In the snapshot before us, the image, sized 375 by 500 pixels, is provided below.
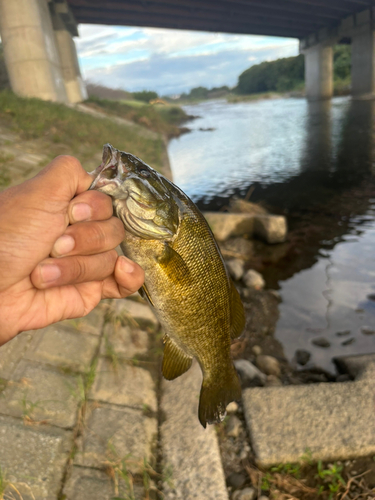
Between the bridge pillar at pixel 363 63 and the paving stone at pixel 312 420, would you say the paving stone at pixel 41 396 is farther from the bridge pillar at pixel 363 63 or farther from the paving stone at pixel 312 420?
the bridge pillar at pixel 363 63

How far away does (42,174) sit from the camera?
1.53 m

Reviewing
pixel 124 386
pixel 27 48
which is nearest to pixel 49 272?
pixel 124 386

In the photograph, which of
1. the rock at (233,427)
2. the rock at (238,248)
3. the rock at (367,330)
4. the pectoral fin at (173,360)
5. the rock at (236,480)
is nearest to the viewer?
the pectoral fin at (173,360)

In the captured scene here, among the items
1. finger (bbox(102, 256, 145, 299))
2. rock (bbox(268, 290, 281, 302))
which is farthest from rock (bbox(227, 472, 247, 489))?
rock (bbox(268, 290, 281, 302))

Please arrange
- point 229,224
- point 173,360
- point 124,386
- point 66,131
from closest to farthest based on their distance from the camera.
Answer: point 173,360, point 124,386, point 229,224, point 66,131

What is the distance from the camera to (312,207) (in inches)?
418

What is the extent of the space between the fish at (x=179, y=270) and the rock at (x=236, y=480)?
43.9 inches

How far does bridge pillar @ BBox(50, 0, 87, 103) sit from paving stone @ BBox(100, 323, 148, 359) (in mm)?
24089

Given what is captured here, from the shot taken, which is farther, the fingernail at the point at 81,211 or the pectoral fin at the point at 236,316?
the pectoral fin at the point at 236,316

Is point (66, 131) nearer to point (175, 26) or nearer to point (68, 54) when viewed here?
point (68, 54)

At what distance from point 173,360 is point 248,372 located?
2.13 metres

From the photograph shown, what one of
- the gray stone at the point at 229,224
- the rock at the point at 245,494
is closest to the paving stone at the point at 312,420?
the rock at the point at 245,494

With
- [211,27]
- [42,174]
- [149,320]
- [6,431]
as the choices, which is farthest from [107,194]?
[211,27]

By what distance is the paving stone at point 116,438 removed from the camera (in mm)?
2695
